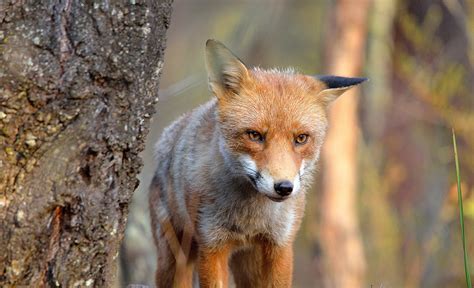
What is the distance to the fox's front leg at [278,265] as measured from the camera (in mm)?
5656

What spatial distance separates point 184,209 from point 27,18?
8.00ft

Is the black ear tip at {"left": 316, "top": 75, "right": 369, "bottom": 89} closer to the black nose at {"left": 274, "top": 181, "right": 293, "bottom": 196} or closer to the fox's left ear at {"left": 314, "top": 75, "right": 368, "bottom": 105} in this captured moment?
the fox's left ear at {"left": 314, "top": 75, "right": 368, "bottom": 105}

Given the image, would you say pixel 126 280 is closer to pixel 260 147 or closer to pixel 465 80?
pixel 260 147

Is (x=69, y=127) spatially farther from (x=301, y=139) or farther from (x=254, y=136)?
(x=301, y=139)

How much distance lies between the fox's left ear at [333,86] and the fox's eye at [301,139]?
49cm

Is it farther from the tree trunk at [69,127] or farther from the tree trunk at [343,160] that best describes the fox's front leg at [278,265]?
the tree trunk at [343,160]

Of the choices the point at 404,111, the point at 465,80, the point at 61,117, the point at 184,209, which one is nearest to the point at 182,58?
the point at 404,111

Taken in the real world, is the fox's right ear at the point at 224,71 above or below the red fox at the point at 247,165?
above

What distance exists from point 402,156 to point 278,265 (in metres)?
11.0

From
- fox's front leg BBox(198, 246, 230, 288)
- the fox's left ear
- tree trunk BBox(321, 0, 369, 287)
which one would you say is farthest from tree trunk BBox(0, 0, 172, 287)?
tree trunk BBox(321, 0, 369, 287)

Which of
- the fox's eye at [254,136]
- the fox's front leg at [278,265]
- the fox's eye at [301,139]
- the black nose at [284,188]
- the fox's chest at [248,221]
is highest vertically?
the fox's eye at [254,136]

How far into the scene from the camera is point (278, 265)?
18.6ft

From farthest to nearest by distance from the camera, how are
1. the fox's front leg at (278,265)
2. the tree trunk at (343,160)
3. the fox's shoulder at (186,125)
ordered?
the tree trunk at (343,160) → the fox's shoulder at (186,125) → the fox's front leg at (278,265)

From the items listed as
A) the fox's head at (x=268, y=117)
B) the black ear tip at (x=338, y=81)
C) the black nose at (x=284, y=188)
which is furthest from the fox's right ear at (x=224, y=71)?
the black nose at (x=284, y=188)
